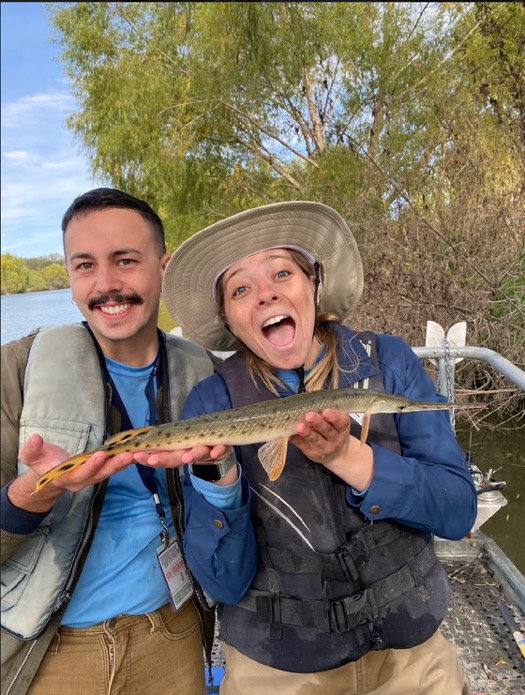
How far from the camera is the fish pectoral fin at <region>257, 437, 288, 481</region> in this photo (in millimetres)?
1882

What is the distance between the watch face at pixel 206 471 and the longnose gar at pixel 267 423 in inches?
3.4

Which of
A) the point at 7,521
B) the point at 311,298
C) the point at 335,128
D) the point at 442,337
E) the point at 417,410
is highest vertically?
the point at 335,128

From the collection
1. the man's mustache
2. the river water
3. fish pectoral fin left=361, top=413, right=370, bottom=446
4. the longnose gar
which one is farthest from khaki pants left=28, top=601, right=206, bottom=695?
the river water

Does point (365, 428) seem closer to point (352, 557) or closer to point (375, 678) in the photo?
point (352, 557)

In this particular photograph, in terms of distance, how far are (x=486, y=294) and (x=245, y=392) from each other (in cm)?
621

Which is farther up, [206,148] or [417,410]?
[206,148]

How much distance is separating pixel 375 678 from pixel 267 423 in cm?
110

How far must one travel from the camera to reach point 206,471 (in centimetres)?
187

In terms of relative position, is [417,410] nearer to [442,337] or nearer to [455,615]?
[442,337]

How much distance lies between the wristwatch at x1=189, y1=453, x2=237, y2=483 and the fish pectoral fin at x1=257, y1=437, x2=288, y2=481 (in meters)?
0.14

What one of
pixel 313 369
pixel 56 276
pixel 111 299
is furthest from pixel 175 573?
pixel 56 276

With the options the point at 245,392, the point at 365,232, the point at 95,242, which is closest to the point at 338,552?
the point at 245,392

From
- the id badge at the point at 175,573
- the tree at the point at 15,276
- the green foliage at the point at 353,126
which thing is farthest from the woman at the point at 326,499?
the tree at the point at 15,276

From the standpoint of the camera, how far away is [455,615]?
10.5ft
